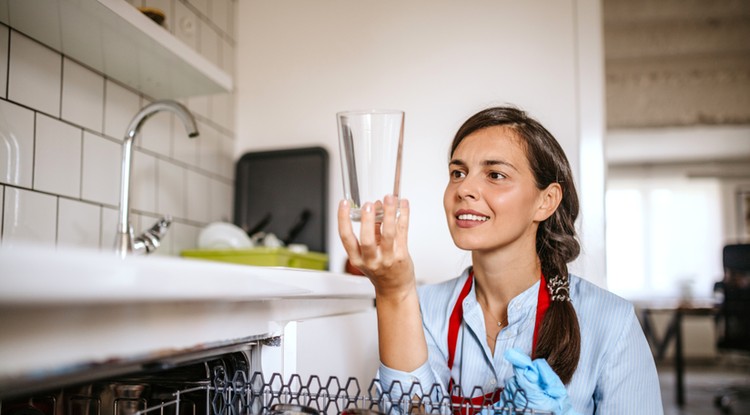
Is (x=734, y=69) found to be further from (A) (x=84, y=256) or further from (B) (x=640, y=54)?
(A) (x=84, y=256)

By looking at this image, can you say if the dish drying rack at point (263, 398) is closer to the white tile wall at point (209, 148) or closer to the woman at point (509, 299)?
the woman at point (509, 299)

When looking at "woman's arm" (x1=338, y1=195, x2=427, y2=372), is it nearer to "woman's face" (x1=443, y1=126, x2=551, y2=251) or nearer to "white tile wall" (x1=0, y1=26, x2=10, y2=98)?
"woman's face" (x1=443, y1=126, x2=551, y2=251)

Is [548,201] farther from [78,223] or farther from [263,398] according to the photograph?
[78,223]

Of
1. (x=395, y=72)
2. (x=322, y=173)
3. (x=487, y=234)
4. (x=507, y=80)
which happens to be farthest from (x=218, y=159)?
(x=487, y=234)

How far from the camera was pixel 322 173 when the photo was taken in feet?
6.03

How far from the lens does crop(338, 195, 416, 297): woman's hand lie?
2.32ft

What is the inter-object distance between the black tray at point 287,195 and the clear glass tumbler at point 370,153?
3.56ft

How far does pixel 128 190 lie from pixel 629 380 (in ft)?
3.02

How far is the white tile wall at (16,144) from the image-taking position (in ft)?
3.48

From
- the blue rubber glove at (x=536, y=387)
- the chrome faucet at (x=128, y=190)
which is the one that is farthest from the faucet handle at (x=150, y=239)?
the blue rubber glove at (x=536, y=387)

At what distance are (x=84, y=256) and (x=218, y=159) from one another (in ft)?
4.83

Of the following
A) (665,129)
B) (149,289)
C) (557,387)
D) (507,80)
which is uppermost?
(665,129)

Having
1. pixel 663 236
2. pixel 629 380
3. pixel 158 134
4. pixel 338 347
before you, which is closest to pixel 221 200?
pixel 158 134

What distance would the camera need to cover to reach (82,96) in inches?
49.7
